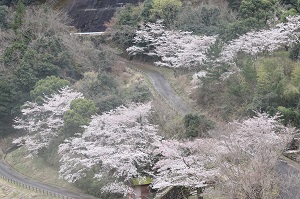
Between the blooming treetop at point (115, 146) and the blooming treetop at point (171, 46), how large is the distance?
32.3ft

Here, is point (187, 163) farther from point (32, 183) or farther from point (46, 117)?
point (46, 117)

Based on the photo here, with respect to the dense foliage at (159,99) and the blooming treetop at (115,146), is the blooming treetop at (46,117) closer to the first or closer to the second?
the dense foliage at (159,99)

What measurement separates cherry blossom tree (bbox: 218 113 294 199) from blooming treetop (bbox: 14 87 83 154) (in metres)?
14.8

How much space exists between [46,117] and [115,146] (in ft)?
32.3

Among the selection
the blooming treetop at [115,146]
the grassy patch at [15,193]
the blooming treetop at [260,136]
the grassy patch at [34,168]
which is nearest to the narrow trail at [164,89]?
the blooming treetop at [115,146]

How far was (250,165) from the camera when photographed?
17.5 m

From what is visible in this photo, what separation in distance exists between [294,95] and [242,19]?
1186 centimetres

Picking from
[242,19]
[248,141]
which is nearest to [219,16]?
[242,19]

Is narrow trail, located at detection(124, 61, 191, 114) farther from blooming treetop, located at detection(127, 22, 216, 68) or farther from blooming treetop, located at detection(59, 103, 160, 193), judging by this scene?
blooming treetop, located at detection(59, 103, 160, 193)

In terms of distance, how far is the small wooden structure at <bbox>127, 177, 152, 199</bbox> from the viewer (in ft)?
83.7

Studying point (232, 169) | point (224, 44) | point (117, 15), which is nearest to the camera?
point (232, 169)

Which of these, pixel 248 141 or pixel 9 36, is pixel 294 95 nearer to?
pixel 248 141

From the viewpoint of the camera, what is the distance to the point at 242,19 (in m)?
37.8

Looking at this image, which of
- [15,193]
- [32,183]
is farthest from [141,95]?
[15,193]
